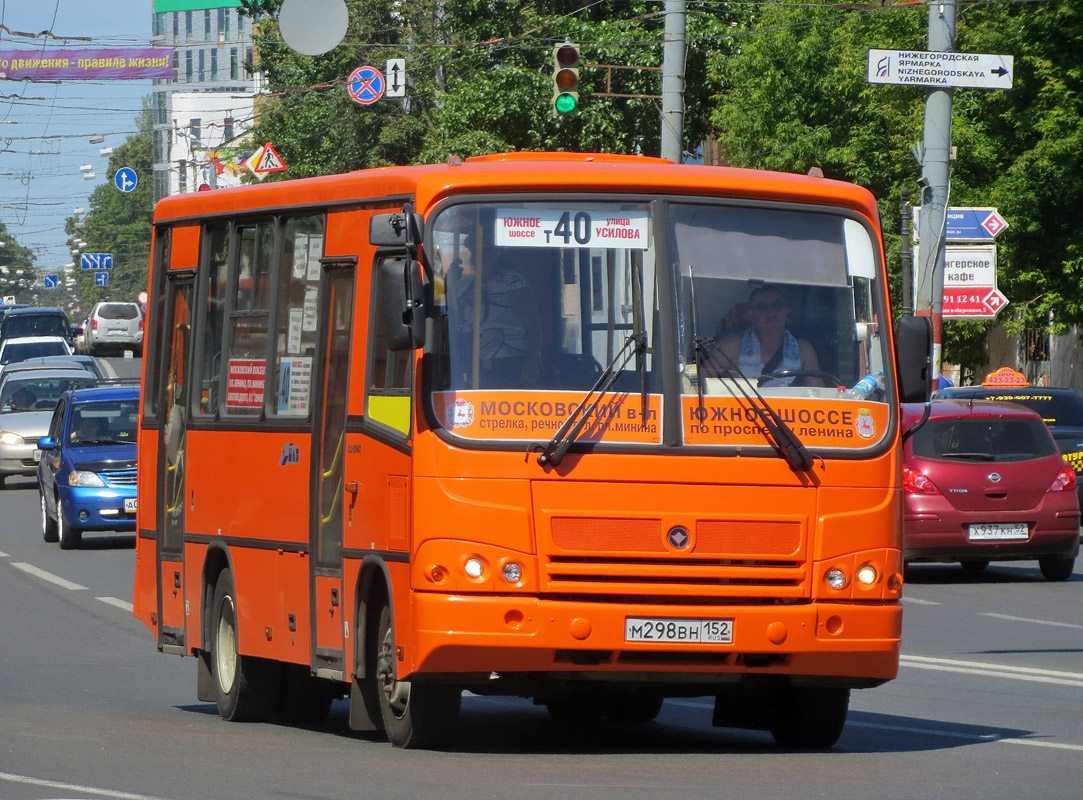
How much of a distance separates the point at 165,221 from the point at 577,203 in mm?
4134

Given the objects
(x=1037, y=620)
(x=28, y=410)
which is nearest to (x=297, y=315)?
(x=1037, y=620)

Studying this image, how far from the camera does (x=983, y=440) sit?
68.9 ft

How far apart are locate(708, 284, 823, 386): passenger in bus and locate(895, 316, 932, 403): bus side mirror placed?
41cm

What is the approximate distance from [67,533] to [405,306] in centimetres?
1644

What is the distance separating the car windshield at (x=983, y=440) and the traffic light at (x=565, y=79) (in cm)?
550

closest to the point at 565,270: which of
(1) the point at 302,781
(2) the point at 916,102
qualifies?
(1) the point at 302,781

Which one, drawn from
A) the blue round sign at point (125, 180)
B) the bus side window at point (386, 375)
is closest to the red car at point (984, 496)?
the bus side window at point (386, 375)

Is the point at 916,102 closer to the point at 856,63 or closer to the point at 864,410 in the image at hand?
the point at 856,63

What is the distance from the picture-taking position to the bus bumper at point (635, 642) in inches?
351

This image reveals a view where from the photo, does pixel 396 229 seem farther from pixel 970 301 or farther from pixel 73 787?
pixel 970 301

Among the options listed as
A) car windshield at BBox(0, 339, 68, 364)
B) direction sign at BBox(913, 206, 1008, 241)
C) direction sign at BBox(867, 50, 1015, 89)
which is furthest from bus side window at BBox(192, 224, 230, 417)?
car windshield at BBox(0, 339, 68, 364)

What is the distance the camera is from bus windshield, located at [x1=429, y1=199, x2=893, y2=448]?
9141mm

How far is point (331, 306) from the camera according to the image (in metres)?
10.3

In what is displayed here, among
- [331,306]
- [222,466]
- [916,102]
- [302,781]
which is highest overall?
[916,102]
